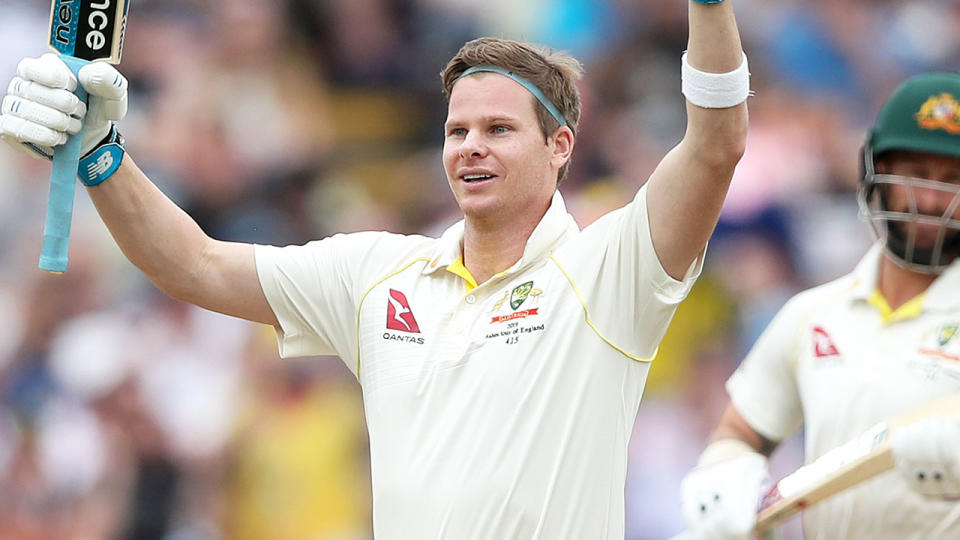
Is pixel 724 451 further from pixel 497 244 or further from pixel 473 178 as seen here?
pixel 473 178

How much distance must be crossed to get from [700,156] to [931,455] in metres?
1.22

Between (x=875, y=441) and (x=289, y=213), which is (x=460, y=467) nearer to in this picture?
(x=875, y=441)

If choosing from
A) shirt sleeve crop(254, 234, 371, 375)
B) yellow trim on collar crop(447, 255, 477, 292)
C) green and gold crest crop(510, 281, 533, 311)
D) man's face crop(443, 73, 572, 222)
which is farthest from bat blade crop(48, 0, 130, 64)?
green and gold crest crop(510, 281, 533, 311)

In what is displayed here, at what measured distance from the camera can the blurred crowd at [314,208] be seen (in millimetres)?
6625

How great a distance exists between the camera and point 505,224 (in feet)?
11.2

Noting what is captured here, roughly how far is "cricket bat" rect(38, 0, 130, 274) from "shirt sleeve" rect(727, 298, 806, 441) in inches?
91.6

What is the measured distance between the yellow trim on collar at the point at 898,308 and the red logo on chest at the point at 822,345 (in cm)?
17

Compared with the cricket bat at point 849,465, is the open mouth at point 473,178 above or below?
above

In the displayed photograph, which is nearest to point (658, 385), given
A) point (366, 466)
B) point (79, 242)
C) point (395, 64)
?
point (366, 466)

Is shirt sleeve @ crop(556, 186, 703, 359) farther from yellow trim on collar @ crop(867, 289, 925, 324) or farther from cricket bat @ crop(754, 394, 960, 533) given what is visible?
yellow trim on collar @ crop(867, 289, 925, 324)

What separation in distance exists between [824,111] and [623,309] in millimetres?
4954

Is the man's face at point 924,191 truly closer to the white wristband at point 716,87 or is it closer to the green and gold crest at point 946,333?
the green and gold crest at point 946,333

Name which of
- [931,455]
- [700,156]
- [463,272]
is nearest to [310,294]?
[463,272]

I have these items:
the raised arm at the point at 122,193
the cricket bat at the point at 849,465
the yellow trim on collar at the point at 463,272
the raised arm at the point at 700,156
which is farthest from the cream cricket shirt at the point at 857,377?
the raised arm at the point at 122,193
